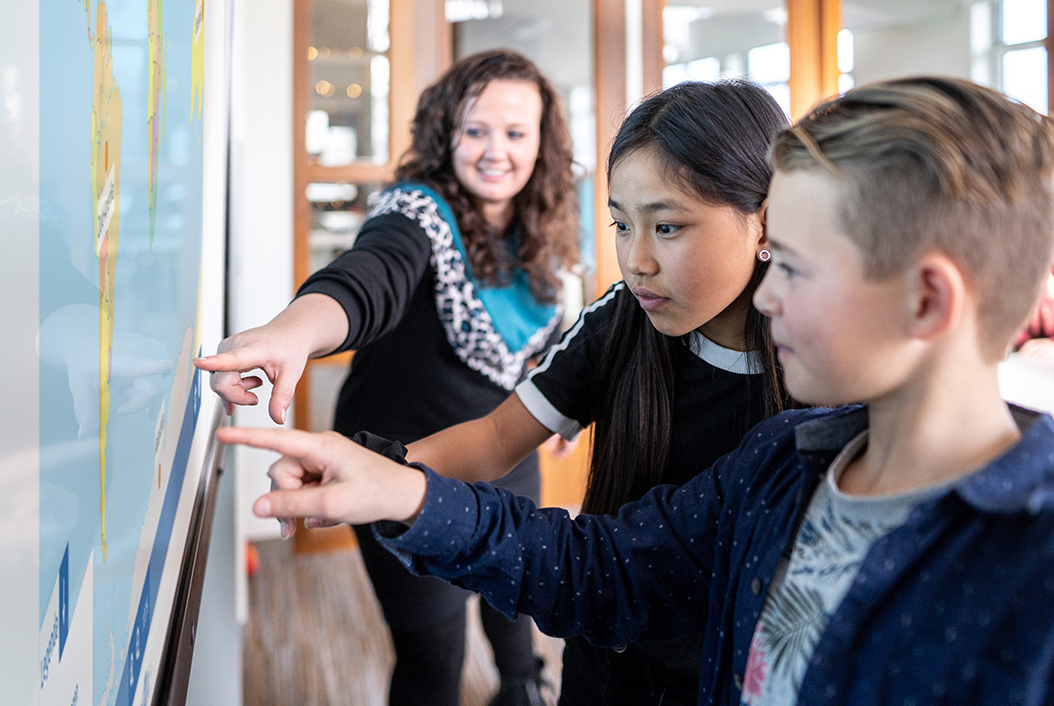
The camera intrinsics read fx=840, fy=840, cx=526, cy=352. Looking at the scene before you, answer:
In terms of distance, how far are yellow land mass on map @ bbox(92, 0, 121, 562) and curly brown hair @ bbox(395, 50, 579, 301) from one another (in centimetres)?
108

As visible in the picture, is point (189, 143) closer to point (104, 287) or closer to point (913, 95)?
point (104, 287)

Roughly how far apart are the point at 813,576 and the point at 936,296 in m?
0.23

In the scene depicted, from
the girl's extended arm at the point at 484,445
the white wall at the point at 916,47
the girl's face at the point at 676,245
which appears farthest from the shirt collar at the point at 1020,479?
the white wall at the point at 916,47

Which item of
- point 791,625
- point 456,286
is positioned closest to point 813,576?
point 791,625

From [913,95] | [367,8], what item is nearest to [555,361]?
[913,95]

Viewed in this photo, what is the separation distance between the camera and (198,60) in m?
0.95

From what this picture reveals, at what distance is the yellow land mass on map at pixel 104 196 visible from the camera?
44 centimetres

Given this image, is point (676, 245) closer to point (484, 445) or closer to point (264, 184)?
point (484, 445)

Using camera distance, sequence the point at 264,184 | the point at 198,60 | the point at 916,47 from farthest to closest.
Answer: the point at 916,47 → the point at 264,184 → the point at 198,60

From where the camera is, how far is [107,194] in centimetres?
46

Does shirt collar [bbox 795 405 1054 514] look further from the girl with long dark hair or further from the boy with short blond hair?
the girl with long dark hair

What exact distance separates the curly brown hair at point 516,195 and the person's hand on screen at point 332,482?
0.90 metres

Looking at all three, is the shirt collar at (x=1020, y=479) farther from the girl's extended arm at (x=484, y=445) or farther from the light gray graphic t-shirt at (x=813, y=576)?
the girl's extended arm at (x=484, y=445)

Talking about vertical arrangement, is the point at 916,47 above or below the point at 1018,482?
above
